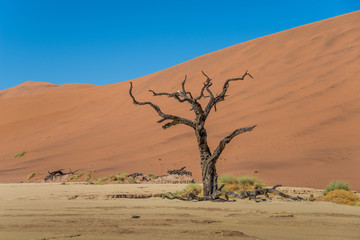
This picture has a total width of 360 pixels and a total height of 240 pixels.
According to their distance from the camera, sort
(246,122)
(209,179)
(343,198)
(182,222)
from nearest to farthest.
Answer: (182,222) < (209,179) < (343,198) < (246,122)

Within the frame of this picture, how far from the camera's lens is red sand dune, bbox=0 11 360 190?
2489 centimetres

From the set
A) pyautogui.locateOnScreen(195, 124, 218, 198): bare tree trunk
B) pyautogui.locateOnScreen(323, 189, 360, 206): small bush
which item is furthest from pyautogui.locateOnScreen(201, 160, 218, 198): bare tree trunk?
pyautogui.locateOnScreen(323, 189, 360, 206): small bush

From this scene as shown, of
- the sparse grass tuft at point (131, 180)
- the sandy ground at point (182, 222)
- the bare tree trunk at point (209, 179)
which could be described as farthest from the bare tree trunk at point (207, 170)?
the sparse grass tuft at point (131, 180)

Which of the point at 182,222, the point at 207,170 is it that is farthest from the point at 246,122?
the point at 182,222

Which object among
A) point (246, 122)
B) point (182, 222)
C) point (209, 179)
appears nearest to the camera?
point (182, 222)

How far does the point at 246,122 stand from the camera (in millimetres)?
32125

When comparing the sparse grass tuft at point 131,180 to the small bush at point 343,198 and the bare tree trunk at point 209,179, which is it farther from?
the small bush at point 343,198

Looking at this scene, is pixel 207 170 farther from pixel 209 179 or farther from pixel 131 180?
pixel 131 180

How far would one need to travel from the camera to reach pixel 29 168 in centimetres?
3416

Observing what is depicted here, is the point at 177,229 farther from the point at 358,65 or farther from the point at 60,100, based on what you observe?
the point at 60,100

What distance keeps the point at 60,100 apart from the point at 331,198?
5718 cm

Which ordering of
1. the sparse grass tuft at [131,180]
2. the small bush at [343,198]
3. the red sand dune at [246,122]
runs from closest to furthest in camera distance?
the small bush at [343,198] → the sparse grass tuft at [131,180] → the red sand dune at [246,122]

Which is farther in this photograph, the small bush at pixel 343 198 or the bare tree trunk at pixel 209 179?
the bare tree trunk at pixel 209 179

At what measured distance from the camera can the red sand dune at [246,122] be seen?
2489 centimetres
